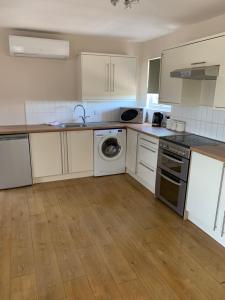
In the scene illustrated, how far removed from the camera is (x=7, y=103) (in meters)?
3.69

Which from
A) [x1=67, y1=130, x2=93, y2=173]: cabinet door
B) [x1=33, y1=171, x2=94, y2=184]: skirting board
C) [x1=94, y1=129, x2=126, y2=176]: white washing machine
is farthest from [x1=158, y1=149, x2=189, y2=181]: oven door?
[x1=33, y1=171, x2=94, y2=184]: skirting board

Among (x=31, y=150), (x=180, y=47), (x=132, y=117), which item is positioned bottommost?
(x=31, y=150)

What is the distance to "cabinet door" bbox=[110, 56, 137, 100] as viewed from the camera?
3.93m

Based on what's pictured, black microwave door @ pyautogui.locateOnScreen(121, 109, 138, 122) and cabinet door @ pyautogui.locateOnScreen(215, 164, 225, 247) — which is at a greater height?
black microwave door @ pyautogui.locateOnScreen(121, 109, 138, 122)

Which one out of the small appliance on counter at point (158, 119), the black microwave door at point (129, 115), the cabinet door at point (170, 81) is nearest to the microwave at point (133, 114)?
the black microwave door at point (129, 115)

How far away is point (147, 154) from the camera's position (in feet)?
11.0

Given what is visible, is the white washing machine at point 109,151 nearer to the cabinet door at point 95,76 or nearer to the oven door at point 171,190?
the cabinet door at point 95,76

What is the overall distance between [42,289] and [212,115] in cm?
262

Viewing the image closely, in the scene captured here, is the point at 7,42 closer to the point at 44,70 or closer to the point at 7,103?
the point at 44,70

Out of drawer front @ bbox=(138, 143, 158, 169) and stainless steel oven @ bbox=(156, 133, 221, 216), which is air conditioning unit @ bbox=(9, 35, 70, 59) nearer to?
drawer front @ bbox=(138, 143, 158, 169)

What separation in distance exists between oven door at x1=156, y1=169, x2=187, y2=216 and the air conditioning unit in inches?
93.2

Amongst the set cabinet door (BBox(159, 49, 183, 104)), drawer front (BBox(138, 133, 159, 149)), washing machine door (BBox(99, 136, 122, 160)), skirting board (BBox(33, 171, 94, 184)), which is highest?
cabinet door (BBox(159, 49, 183, 104))

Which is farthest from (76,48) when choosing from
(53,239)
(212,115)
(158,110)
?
(53,239)

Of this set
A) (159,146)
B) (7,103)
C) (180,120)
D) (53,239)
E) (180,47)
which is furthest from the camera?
(7,103)
